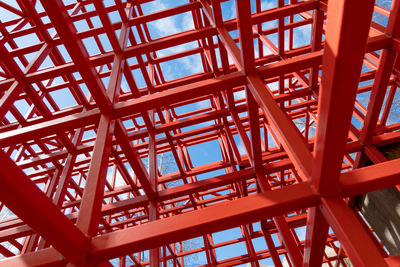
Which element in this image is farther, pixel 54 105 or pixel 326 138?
pixel 54 105

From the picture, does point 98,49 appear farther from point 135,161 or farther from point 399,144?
point 399,144

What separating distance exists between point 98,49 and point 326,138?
1141 cm

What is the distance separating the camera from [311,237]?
2617mm

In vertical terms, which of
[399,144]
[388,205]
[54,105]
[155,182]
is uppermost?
[54,105]

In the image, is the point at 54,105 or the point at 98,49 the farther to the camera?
the point at 98,49

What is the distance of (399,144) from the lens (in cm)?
563

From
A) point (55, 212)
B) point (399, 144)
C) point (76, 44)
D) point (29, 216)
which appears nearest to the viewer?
point (29, 216)

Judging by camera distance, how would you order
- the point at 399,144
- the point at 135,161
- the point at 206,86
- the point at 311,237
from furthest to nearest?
the point at 399,144, the point at 135,161, the point at 206,86, the point at 311,237

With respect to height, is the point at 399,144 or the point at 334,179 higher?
the point at 399,144

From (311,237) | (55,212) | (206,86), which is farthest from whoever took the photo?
(206,86)

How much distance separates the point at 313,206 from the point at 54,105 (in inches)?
387

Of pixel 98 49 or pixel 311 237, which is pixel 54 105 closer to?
pixel 98 49

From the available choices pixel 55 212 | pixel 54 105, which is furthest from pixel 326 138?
pixel 54 105

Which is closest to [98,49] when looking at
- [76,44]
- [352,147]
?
[76,44]
